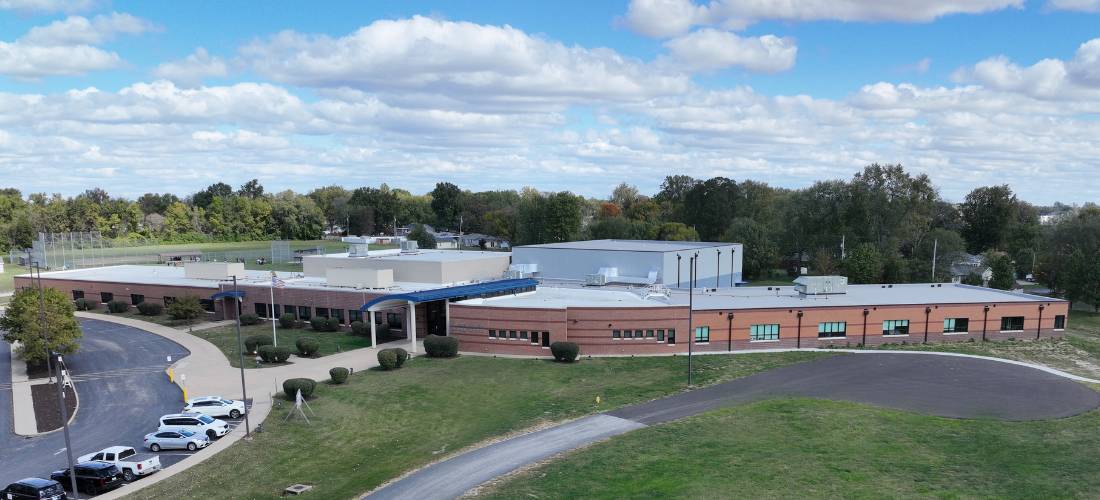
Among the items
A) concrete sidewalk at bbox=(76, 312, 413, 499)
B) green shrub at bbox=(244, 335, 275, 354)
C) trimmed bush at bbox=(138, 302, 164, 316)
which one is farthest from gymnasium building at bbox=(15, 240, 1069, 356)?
green shrub at bbox=(244, 335, 275, 354)

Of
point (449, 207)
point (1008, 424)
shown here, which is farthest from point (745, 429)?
point (449, 207)

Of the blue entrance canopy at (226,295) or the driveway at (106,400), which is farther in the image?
the blue entrance canopy at (226,295)

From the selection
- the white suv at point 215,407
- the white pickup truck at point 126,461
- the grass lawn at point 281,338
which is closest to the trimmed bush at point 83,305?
the grass lawn at point 281,338

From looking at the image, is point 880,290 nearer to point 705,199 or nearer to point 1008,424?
point 1008,424

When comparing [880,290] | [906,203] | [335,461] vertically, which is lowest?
[335,461]

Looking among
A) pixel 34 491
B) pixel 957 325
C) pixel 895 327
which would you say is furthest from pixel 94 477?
pixel 957 325

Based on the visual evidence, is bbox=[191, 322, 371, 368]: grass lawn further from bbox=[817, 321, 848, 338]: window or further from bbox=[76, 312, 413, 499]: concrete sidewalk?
bbox=[817, 321, 848, 338]: window

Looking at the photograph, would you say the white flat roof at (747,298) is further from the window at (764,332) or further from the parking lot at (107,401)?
the parking lot at (107,401)
